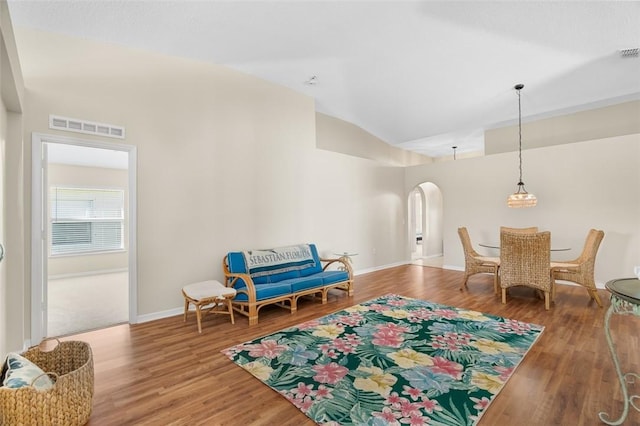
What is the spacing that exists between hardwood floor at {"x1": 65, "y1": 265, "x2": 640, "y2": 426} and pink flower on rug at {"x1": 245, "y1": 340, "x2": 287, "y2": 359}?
0.85 ft

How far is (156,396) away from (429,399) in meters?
2.03

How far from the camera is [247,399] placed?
2184 millimetres

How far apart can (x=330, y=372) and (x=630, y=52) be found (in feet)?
18.3

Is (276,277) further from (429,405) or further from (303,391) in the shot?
(429,405)

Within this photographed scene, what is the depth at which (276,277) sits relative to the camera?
462cm

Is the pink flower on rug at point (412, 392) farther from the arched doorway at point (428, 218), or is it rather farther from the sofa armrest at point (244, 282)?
the arched doorway at point (428, 218)

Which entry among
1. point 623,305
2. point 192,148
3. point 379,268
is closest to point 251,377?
point 623,305

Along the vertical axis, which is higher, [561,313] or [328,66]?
[328,66]

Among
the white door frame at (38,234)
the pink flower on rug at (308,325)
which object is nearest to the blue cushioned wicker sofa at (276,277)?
the pink flower on rug at (308,325)

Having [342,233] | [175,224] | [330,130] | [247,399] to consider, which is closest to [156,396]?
[247,399]

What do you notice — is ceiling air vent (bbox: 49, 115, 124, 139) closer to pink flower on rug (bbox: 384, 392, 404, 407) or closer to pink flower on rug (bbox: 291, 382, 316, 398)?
pink flower on rug (bbox: 291, 382, 316, 398)

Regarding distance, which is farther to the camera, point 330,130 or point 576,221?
point 330,130

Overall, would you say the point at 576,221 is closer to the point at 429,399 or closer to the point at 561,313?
the point at 561,313

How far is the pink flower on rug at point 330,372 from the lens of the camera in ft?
7.90
